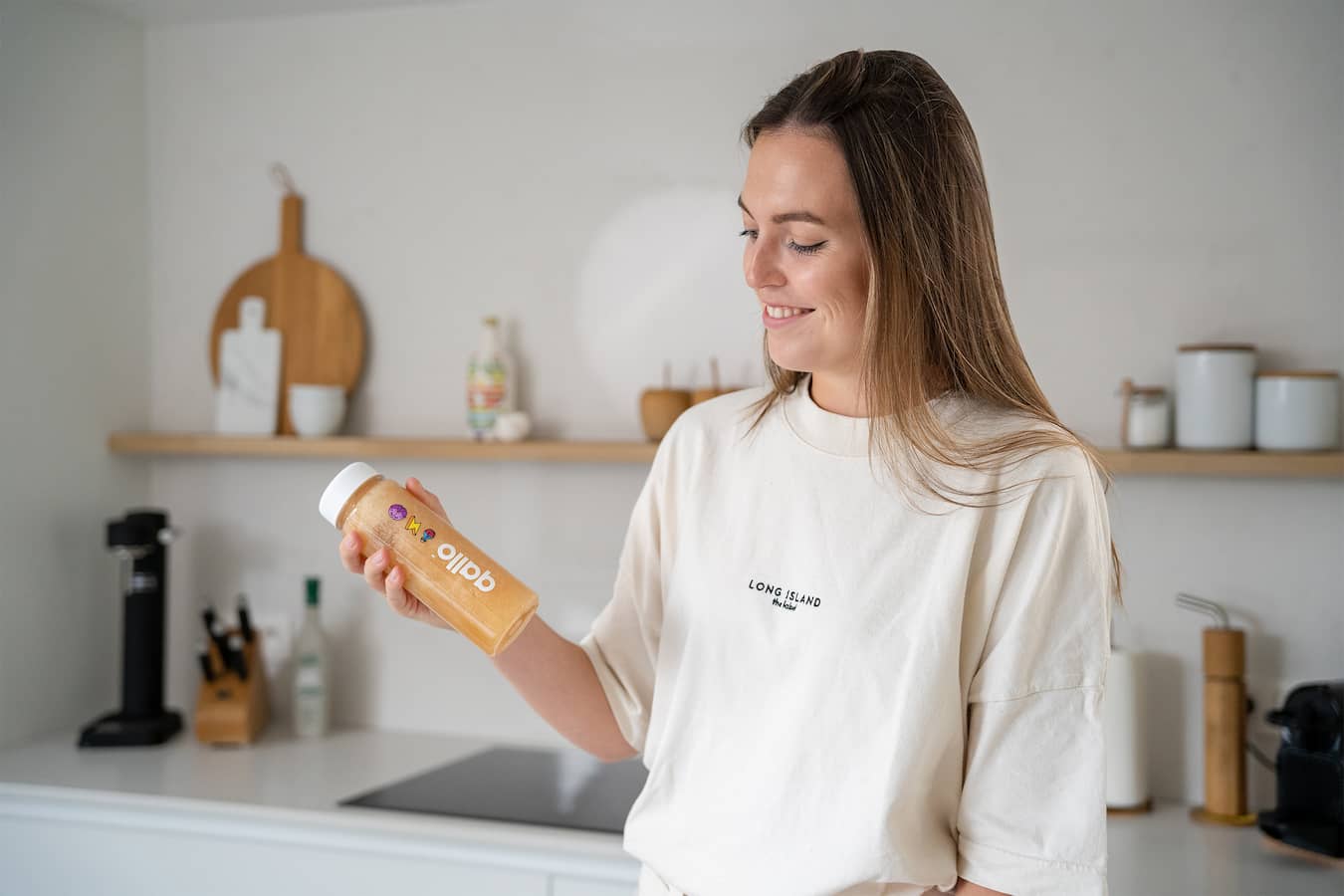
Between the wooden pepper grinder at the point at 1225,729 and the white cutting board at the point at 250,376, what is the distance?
1655 millimetres

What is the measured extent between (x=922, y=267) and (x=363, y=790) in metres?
1.34

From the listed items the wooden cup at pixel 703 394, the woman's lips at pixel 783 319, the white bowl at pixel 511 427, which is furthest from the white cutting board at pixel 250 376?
the woman's lips at pixel 783 319

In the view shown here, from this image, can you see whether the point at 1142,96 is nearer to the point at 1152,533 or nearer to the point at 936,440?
the point at 1152,533

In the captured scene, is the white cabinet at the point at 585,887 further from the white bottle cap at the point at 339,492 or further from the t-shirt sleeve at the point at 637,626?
the white bottle cap at the point at 339,492

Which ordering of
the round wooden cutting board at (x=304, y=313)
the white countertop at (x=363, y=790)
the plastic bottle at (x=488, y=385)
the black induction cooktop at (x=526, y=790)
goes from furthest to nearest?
1. the round wooden cutting board at (x=304, y=313)
2. the plastic bottle at (x=488, y=385)
3. the black induction cooktop at (x=526, y=790)
4. the white countertop at (x=363, y=790)

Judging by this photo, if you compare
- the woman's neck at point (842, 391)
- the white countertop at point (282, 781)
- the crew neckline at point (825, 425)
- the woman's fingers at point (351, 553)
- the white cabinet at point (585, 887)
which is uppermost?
the woman's neck at point (842, 391)

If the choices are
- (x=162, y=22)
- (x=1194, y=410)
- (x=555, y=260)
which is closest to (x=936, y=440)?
(x=1194, y=410)

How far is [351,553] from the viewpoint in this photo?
1.05m

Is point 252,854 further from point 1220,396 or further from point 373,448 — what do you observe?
point 1220,396

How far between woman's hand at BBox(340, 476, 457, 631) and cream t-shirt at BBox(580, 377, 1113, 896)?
0.22 meters

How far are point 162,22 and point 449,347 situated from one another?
872mm

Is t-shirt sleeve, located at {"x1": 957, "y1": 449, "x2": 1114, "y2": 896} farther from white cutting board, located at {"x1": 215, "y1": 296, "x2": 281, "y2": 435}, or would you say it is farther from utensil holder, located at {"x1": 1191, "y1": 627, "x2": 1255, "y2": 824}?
white cutting board, located at {"x1": 215, "y1": 296, "x2": 281, "y2": 435}

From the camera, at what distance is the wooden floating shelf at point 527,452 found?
172cm

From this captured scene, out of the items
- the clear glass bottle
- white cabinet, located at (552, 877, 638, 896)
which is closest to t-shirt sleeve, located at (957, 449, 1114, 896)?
white cabinet, located at (552, 877, 638, 896)
